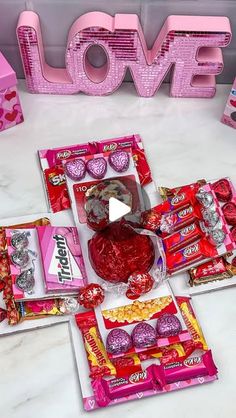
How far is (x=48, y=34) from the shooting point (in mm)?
1122

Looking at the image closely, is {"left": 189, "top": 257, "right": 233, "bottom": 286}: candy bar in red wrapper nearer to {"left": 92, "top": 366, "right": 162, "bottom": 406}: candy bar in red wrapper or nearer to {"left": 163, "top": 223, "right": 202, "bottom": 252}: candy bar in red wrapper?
{"left": 163, "top": 223, "right": 202, "bottom": 252}: candy bar in red wrapper

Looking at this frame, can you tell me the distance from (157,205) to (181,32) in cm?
36

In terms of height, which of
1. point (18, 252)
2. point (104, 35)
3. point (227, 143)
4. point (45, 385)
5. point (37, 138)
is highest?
point (104, 35)

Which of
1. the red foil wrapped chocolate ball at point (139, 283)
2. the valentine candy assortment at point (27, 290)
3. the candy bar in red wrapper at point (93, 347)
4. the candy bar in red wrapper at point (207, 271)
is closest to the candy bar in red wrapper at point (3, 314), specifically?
the valentine candy assortment at point (27, 290)

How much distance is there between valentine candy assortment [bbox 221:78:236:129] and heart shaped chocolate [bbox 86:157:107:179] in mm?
305

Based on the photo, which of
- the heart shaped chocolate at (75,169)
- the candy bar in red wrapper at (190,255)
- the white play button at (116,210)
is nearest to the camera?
the white play button at (116,210)

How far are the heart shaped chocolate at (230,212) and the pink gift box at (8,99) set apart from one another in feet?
1.61

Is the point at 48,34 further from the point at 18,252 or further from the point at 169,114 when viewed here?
the point at 18,252

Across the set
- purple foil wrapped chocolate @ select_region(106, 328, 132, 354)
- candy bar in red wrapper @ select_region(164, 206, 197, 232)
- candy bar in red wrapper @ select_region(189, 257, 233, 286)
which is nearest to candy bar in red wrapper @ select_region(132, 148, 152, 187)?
candy bar in red wrapper @ select_region(164, 206, 197, 232)

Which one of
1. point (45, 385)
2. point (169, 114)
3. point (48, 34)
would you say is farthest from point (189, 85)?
point (45, 385)

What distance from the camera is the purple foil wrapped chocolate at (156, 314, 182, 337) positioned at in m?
0.88

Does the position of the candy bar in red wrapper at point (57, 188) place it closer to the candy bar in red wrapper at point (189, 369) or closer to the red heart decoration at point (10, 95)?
the red heart decoration at point (10, 95)

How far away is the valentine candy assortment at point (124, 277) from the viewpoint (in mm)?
870

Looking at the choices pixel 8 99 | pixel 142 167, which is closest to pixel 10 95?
pixel 8 99
